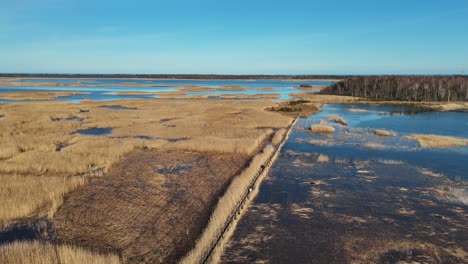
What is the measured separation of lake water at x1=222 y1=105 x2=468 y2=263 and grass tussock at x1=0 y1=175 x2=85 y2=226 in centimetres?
730

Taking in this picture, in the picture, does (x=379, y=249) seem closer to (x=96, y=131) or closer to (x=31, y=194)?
(x=31, y=194)

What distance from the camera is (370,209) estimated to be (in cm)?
1452

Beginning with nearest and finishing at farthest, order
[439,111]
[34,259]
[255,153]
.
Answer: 1. [34,259]
2. [255,153]
3. [439,111]

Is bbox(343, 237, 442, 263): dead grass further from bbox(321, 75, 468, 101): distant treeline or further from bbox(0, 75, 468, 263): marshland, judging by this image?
bbox(321, 75, 468, 101): distant treeline

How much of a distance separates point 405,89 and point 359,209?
234 feet

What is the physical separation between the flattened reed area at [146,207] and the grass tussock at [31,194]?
1.58 ft

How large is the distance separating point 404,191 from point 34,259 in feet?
47.1

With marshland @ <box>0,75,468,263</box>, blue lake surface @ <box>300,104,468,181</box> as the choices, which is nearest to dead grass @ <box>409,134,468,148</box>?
marshland @ <box>0,75,468,263</box>

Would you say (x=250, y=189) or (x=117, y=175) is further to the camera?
(x=117, y=175)

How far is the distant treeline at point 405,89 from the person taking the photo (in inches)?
2827

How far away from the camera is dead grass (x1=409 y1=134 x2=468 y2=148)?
1075 inches

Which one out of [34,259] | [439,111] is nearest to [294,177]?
[34,259]

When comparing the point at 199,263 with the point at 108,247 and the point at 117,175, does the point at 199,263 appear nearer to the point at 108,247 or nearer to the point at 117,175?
the point at 108,247

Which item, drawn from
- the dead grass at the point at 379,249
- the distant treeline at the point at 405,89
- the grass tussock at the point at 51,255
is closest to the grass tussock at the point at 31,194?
the grass tussock at the point at 51,255
